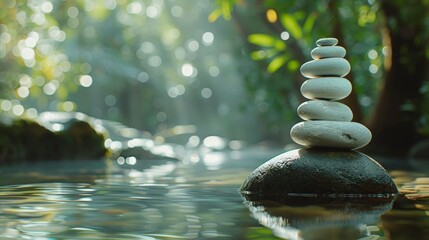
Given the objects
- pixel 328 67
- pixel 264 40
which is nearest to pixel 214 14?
pixel 264 40

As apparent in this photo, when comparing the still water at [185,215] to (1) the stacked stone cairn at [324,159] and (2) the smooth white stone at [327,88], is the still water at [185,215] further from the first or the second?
(2) the smooth white stone at [327,88]

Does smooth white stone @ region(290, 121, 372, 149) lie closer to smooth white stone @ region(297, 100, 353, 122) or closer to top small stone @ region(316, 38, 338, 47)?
smooth white stone @ region(297, 100, 353, 122)

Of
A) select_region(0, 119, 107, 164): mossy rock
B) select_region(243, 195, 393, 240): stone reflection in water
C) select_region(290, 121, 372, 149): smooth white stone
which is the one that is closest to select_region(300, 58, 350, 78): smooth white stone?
select_region(290, 121, 372, 149): smooth white stone

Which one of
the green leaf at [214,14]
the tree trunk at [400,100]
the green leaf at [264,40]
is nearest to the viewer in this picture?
the green leaf at [214,14]

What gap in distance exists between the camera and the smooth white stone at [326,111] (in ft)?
16.7

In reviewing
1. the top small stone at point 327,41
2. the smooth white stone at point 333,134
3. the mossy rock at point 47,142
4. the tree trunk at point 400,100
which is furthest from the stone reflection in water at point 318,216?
the tree trunk at point 400,100

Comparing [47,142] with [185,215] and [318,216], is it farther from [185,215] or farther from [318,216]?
[318,216]

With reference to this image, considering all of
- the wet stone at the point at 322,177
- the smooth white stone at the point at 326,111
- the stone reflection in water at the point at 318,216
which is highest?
the smooth white stone at the point at 326,111

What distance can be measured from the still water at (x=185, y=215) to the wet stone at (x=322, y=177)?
0.20 meters

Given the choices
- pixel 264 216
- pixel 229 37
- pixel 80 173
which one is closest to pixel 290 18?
pixel 80 173

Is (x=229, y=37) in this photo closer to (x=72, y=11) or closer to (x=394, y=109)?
(x=72, y=11)

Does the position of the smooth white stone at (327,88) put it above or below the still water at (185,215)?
above

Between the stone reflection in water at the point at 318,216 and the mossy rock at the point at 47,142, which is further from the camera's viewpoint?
the mossy rock at the point at 47,142

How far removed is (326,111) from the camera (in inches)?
200
